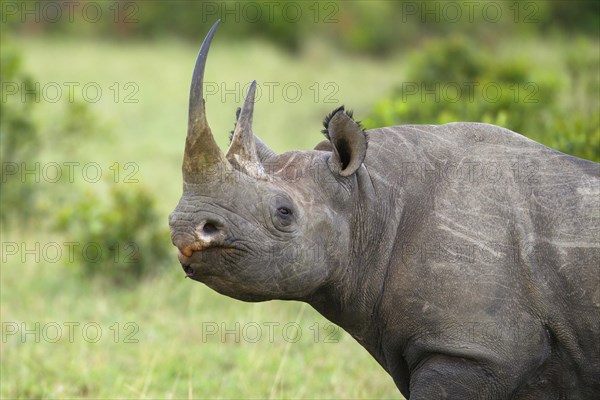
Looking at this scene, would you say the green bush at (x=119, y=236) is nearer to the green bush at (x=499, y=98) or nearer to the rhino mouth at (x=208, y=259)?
the green bush at (x=499, y=98)

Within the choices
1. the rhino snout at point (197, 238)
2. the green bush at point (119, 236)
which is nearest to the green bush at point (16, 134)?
the green bush at point (119, 236)

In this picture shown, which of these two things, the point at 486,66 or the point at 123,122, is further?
the point at 123,122

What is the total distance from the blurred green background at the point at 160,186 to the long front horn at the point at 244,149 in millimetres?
2172

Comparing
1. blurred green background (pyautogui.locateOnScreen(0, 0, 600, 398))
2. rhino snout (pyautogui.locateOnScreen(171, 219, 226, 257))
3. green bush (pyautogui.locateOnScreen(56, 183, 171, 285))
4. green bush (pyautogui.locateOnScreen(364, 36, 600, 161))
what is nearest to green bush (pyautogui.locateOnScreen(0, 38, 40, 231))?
blurred green background (pyautogui.locateOnScreen(0, 0, 600, 398))

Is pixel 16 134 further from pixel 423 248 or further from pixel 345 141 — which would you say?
pixel 423 248

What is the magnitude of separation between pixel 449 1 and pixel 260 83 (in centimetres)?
819

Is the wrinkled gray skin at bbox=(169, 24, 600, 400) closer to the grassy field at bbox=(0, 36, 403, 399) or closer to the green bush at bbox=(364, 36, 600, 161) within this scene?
the grassy field at bbox=(0, 36, 403, 399)

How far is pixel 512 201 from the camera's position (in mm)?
4344

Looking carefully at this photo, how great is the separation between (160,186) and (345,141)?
30.6 feet

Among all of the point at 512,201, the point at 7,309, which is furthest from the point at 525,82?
the point at 512,201

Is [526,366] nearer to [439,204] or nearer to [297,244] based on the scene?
[439,204]

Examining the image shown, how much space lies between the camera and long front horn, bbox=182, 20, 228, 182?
A: 3.96 metres

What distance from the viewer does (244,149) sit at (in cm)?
420

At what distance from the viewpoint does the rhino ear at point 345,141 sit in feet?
14.1
